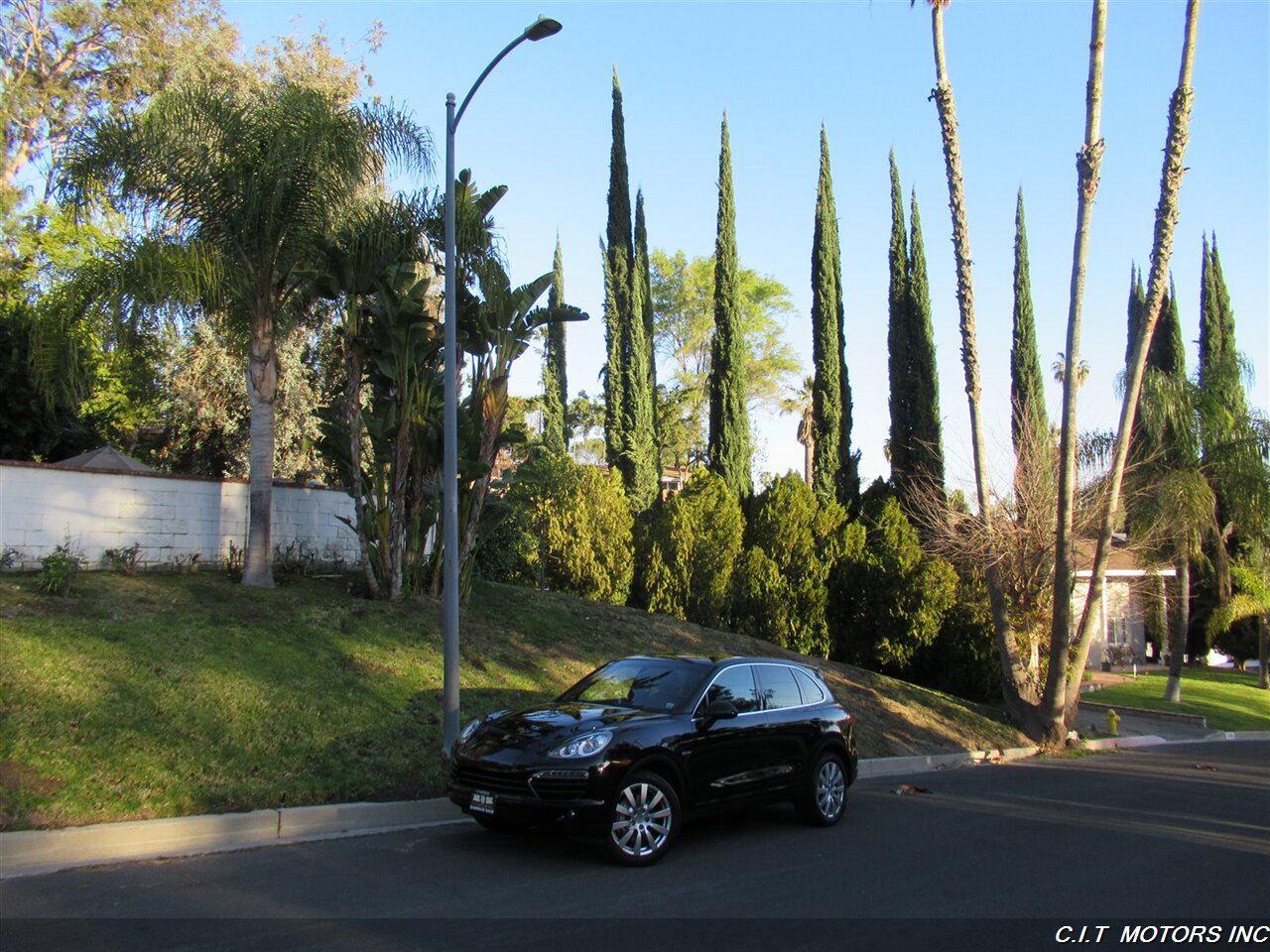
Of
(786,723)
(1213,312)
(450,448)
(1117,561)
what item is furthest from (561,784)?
(1213,312)

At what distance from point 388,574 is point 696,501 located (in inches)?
423

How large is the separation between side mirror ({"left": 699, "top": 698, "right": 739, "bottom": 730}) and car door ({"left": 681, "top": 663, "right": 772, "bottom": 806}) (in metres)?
0.02

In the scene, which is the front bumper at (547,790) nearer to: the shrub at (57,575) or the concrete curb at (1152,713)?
the shrub at (57,575)

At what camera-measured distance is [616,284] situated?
33312 millimetres

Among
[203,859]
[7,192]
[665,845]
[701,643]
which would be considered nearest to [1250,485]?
[701,643]

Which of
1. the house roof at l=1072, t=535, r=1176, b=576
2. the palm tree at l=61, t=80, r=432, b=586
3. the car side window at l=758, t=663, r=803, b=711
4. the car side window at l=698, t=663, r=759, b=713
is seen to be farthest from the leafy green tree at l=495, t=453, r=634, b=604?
the car side window at l=698, t=663, r=759, b=713

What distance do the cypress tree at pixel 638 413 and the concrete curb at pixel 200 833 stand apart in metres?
21.2

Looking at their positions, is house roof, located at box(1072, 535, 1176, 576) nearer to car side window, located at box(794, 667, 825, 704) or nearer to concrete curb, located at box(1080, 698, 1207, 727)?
concrete curb, located at box(1080, 698, 1207, 727)

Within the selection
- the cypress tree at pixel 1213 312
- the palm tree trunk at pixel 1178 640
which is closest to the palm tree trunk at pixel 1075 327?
the palm tree trunk at pixel 1178 640

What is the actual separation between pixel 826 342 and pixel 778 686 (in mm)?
23139

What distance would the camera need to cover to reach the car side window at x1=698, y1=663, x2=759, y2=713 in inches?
350

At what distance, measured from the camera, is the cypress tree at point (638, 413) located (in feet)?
101

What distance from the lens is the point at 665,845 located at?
7934 mm

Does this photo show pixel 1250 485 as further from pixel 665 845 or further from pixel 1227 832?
pixel 665 845
